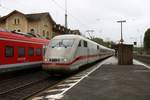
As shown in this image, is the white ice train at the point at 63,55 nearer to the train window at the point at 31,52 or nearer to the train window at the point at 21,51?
the train window at the point at 21,51

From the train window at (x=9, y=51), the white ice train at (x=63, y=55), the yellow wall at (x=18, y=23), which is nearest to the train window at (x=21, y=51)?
the train window at (x=9, y=51)

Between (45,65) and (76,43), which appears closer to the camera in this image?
(45,65)

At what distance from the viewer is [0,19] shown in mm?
57969

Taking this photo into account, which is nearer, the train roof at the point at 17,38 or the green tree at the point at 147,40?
the train roof at the point at 17,38

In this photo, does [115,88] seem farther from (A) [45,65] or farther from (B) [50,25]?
(B) [50,25]

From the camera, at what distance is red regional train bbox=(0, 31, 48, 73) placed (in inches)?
619

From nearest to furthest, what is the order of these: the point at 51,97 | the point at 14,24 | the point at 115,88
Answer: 1. the point at 51,97
2. the point at 115,88
3. the point at 14,24

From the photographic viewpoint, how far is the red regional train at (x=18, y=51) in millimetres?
15711

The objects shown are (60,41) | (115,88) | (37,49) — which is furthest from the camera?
(37,49)

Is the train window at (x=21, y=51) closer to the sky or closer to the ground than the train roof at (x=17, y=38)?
closer to the ground

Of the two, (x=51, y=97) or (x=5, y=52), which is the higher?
(x=5, y=52)

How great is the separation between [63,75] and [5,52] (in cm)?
404

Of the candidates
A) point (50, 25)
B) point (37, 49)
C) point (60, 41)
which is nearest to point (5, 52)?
point (60, 41)

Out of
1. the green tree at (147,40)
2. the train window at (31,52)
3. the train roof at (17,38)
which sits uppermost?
the green tree at (147,40)
